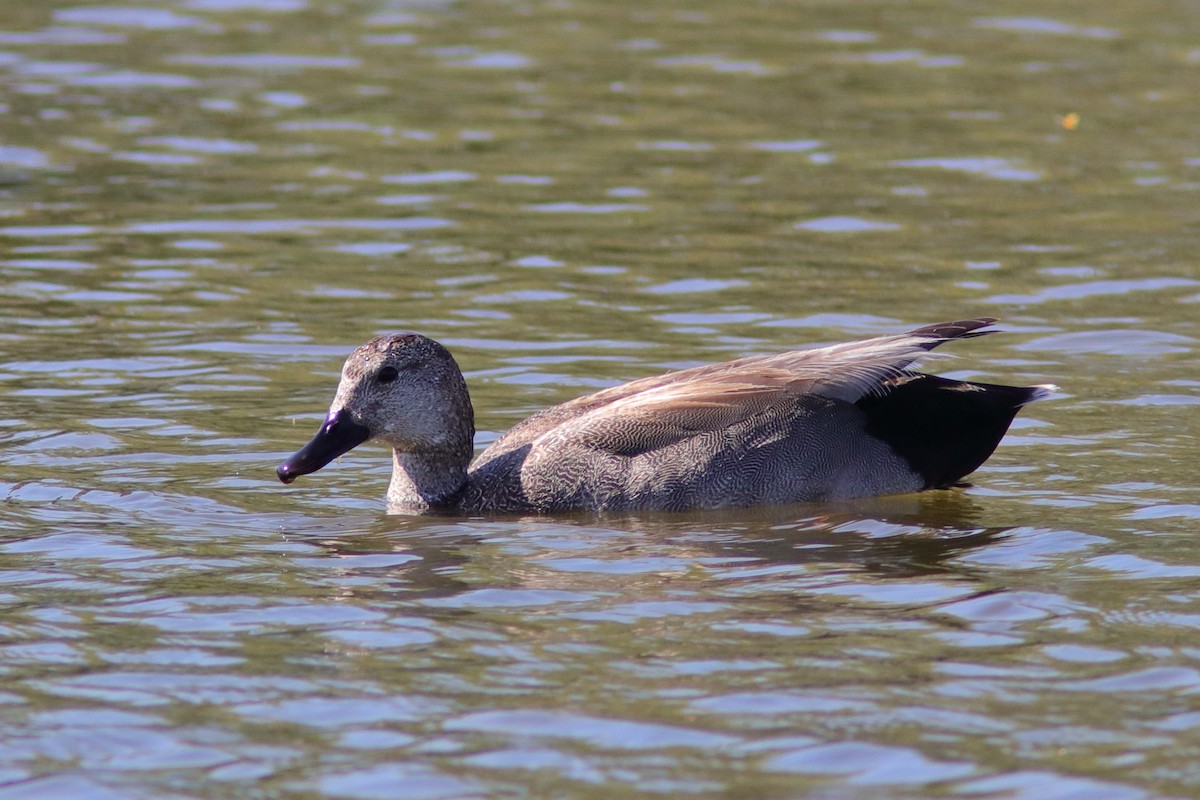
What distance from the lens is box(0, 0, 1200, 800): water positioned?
5.86 m

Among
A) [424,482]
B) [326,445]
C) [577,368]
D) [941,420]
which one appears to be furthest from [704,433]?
[577,368]

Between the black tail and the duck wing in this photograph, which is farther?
the black tail

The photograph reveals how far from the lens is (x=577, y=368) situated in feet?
35.9

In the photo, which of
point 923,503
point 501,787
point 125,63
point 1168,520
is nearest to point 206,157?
point 125,63

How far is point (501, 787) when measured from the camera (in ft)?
17.9

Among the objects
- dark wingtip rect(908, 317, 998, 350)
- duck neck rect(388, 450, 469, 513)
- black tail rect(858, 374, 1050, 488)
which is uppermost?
dark wingtip rect(908, 317, 998, 350)

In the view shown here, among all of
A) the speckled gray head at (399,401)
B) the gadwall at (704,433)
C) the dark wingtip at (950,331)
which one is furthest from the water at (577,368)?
the dark wingtip at (950,331)

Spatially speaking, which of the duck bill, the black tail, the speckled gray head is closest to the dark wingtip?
the black tail

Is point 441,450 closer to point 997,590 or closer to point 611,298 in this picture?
point 997,590

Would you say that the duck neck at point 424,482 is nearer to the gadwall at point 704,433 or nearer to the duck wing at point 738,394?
the gadwall at point 704,433

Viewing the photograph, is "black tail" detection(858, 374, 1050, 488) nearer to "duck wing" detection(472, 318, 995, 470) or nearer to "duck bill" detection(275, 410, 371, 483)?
"duck wing" detection(472, 318, 995, 470)

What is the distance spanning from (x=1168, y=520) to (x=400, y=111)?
10.3 m

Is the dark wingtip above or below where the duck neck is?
above

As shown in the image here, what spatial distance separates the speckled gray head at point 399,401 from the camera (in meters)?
8.82
